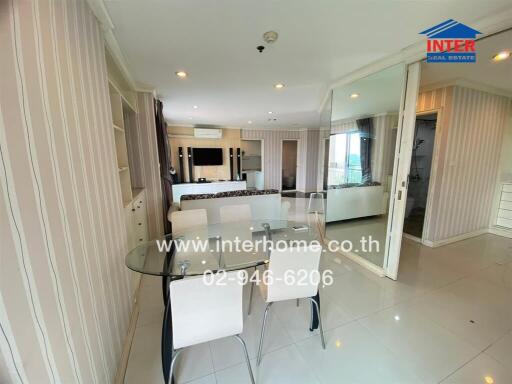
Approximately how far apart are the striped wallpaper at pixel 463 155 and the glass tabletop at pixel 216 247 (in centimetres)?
232

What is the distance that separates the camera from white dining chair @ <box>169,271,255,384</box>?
104 centimetres

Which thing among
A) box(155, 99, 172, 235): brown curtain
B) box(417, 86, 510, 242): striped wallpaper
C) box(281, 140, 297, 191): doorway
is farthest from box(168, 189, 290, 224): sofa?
box(281, 140, 297, 191): doorway

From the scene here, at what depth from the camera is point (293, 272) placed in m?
1.45

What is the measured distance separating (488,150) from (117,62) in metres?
5.24

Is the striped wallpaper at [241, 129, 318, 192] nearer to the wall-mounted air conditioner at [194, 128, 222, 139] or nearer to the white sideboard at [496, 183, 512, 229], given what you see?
the wall-mounted air conditioner at [194, 128, 222, 139]

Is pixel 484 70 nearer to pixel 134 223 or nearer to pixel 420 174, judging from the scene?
pixel 420 174

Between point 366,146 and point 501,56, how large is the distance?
1907 millimetres

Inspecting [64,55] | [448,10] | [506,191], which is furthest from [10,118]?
[506,191]

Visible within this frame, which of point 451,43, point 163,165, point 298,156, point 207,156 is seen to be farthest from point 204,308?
point 298,156

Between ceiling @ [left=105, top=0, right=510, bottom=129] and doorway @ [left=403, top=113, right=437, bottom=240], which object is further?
Answer: doorway @ [left=403, top=113, right=437, bottom=240]

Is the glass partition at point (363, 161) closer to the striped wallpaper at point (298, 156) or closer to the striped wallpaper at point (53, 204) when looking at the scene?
the striped wallpaper at point (53, 204)

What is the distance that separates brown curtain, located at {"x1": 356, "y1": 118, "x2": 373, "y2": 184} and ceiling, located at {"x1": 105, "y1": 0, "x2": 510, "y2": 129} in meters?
1.42

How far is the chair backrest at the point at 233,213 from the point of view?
2.42 meters

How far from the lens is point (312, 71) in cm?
242
